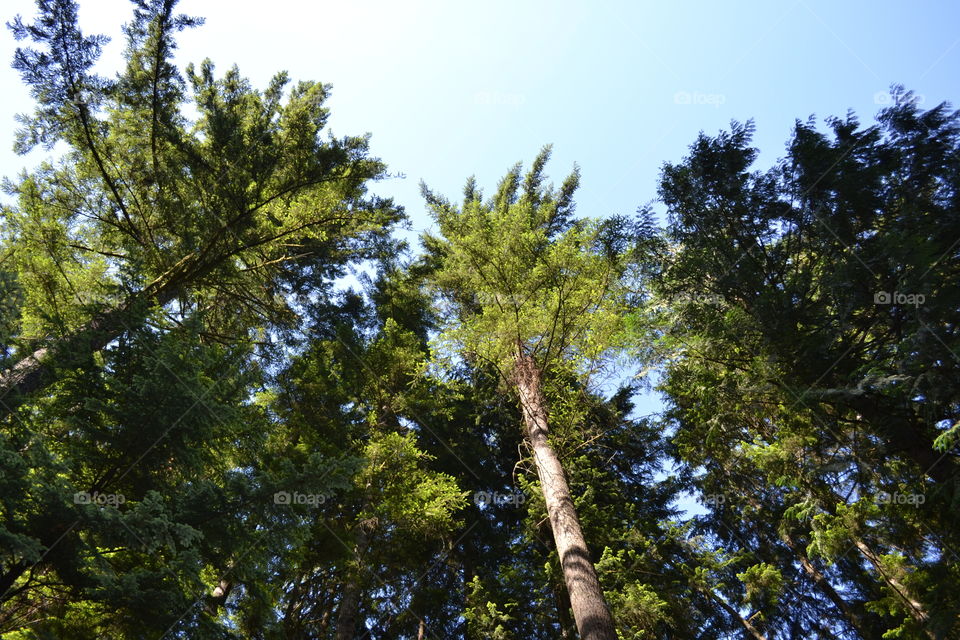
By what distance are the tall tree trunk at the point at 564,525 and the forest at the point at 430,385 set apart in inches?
2.0

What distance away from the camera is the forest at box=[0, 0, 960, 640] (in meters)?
4.84

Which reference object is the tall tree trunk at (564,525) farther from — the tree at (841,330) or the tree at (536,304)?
the tree at (841,330)

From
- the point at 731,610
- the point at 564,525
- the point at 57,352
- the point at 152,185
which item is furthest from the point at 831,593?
the point at 152,185

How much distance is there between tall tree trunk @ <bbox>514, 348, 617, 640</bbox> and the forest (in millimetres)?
51

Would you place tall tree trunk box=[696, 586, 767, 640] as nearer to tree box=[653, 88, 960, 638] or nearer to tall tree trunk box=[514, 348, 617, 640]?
tree box=[653, 88, 960, 638]

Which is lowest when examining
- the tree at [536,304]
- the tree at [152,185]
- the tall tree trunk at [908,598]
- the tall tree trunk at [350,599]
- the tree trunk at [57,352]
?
the tall tree trunk at [908,598]

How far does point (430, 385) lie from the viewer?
Answer: 11219 millimetres

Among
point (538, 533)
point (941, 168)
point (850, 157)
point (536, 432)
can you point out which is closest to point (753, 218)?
point (850, 157)

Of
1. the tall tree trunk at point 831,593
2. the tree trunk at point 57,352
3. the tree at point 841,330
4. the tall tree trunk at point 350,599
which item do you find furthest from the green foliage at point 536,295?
the tall tree trunk at point 831,593

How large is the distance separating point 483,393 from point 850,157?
8556 mm

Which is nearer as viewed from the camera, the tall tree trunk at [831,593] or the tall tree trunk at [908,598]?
the tall tree trunk at [908,598]

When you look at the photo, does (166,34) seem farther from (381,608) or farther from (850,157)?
(381,608)

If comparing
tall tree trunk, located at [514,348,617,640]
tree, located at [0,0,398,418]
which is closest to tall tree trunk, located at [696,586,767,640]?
tall tree trunk, located at [514,348,617,640]

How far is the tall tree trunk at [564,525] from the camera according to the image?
5.35 metres
